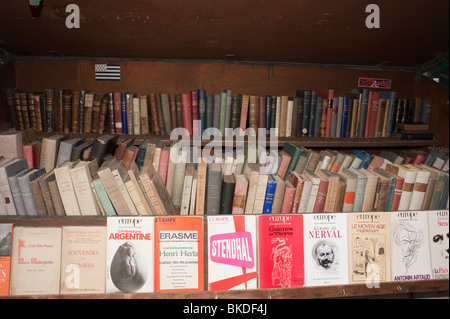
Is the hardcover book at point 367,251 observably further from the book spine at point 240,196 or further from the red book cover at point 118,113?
the red book cover at point 118,113

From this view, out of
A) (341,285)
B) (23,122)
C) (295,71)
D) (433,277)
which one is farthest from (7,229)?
(295,71)

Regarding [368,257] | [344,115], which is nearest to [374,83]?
[344,115]

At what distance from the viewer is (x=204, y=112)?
220 centimetres

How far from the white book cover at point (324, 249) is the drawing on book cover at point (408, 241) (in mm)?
226

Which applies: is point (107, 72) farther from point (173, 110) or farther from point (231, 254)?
point (231, 254)

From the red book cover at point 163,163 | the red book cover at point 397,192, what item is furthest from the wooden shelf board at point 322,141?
the red book cover at point 397,192

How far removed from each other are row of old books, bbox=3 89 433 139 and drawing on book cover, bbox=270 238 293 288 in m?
1.10

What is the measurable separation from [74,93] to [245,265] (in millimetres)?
1595

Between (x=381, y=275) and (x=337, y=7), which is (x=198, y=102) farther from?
(x=381, y=275)

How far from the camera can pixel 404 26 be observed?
1.79m

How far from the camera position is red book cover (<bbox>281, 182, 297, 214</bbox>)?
53.1 inches

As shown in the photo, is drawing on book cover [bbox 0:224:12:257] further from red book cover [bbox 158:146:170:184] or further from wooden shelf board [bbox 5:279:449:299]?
red book cover [bbox 158:146:170:184]

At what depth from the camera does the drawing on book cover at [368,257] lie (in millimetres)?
1298

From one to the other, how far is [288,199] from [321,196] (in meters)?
0.14
